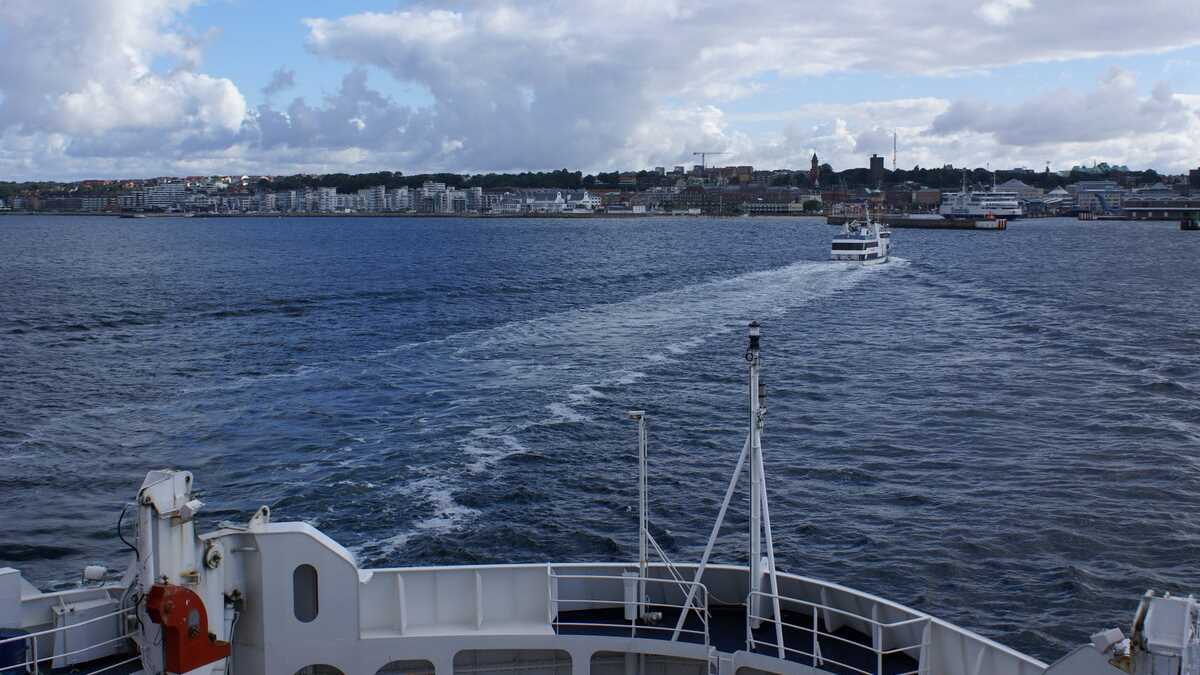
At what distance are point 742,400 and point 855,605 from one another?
26276 millimetres

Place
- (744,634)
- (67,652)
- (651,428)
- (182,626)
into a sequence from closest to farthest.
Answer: (182,626) → (67,652) → (744,634) → (651,428)

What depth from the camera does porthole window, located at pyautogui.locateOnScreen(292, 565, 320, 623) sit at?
11.6 m

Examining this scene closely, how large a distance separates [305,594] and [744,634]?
5.05 m

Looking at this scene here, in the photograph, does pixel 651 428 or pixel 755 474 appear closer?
pixel 755 474

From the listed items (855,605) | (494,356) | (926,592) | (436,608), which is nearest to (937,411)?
(926,592)

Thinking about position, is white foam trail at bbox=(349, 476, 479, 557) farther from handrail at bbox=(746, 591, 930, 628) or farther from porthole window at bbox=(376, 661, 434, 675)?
handrail at bbox=(746, 591, 930, 628)

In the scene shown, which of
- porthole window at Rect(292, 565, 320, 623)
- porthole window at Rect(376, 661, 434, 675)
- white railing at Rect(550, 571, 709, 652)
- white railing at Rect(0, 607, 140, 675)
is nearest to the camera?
white railing at Rect(0, 607, 140, 675)

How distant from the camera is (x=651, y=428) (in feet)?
115

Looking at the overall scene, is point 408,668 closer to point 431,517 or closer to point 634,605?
point 634,605

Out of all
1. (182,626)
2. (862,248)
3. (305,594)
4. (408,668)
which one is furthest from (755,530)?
(862,248)

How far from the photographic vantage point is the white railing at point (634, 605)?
12398 millimetres

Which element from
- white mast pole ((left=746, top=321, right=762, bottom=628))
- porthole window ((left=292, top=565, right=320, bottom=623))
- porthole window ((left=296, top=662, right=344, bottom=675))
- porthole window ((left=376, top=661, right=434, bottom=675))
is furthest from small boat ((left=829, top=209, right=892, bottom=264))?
porthole window ((left=292, top=565, right=320, bottom=623))

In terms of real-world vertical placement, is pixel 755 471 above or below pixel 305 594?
above

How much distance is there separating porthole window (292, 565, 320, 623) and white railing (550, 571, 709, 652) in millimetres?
2730
